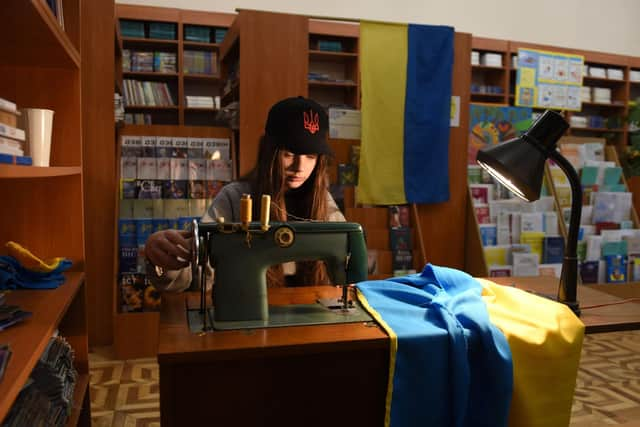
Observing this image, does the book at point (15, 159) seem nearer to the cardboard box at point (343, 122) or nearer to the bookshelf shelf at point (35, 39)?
the bookshelf shelf at point (35, 39)

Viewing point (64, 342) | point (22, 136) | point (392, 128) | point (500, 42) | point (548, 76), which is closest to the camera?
point (22, 136)

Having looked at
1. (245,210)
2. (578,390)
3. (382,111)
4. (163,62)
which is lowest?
(578,390)

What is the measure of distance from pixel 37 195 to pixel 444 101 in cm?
270

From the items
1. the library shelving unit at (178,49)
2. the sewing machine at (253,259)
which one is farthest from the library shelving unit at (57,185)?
the library shelving unit at (178,49)

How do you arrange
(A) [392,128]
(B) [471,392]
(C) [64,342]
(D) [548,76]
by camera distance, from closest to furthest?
(B) [471,392] → (C) [64,342] → (A) [392,128] → (D) [548,76]

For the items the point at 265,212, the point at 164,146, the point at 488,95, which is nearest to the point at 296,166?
the point at 265,212

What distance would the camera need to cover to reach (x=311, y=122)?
1613mm

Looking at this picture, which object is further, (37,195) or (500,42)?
(500,42)

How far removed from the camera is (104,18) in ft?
10.4

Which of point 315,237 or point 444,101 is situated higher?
point 444,101

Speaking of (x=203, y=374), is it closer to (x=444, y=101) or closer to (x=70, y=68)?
(x=70, y=68)

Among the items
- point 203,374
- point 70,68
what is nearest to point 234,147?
point 70,68

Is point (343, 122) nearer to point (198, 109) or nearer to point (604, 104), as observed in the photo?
point (198, 109)

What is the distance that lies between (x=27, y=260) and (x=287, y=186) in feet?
2.88
